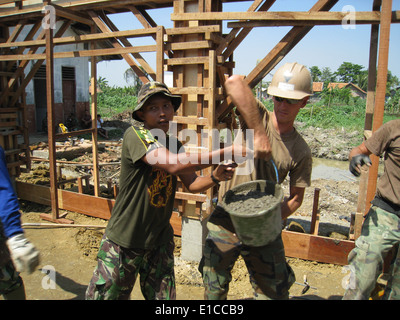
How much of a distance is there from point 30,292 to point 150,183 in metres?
2.58

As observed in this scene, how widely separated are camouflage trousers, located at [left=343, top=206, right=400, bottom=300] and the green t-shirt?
172cm

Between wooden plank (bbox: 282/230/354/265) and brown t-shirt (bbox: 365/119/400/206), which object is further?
wooden plank (bbox: 282/230/354/265)

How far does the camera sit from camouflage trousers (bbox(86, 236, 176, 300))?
7.41 ft

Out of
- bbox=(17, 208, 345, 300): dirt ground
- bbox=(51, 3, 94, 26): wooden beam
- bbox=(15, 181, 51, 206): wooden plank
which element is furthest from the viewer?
bbox=(15, 181, 51, 206): wooden plank

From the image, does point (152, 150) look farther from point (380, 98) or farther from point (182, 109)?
point (380, 98)

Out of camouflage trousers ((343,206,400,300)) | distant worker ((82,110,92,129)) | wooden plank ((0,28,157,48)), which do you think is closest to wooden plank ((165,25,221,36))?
wooden plank ((0,28,157,48))

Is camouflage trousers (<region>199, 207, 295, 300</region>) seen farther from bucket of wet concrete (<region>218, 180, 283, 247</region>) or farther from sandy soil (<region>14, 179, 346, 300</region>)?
sandy soil (<region>14, 179, 346, 300</region>)

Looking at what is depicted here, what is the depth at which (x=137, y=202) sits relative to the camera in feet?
7.55

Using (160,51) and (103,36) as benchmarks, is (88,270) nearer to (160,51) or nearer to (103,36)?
(160,51)

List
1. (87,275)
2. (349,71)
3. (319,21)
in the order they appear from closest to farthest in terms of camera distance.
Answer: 1. (319,21)
2. (87,275)
3. (349,71)

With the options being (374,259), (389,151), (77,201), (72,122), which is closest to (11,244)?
(374,259)

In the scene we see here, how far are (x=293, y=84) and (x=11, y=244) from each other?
2.25 meters

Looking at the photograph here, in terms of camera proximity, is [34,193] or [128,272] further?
[34,193]
